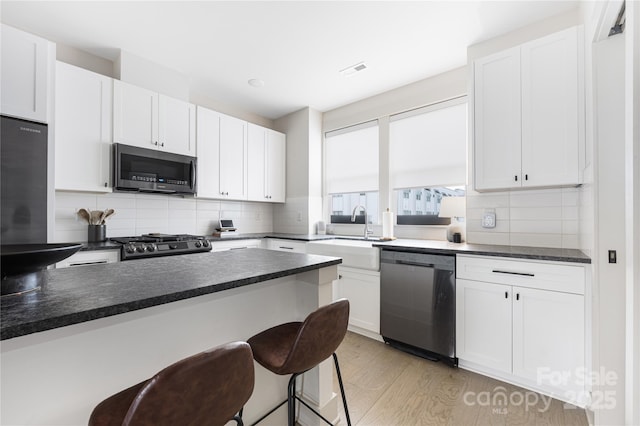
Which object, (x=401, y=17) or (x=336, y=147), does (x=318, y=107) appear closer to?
(x=336, y=147)

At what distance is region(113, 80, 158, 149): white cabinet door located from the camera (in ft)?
8.41

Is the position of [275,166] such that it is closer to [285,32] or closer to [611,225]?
[285,32]

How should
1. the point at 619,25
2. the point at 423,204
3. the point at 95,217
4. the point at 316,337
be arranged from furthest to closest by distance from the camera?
1. the point at 423,204
2. the point at 95,217
3. the point at 619,25
4. the point at 316,337

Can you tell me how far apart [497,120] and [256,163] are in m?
2.83

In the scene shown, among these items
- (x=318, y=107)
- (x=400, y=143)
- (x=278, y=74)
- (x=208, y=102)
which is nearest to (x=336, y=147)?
(x=318, y=107)

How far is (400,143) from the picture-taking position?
3.35 metres

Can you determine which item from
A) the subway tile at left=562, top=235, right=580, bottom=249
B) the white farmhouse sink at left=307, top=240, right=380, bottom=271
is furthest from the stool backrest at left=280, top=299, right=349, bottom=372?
the subway tile at left=562, top=235, right=580, bottom=249

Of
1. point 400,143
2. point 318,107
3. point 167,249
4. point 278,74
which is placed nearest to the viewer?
point 167,249

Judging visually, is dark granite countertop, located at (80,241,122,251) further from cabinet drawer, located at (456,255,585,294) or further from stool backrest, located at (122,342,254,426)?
cabinet drawer, located at (456,255,585,294)

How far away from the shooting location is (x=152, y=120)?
279cm

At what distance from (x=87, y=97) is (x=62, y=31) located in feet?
1.85

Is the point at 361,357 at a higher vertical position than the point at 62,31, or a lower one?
lower

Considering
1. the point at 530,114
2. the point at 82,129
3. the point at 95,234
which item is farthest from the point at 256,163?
the point at 530,114

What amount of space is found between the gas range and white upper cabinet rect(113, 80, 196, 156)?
0.94 metres
